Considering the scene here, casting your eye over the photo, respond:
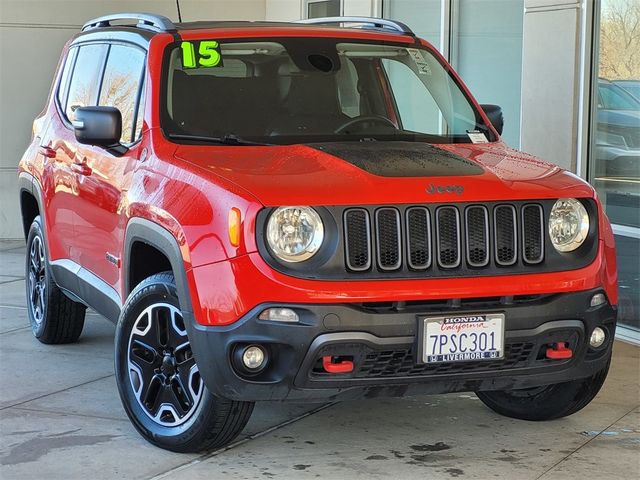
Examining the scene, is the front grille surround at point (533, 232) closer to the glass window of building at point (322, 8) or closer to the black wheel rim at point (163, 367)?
the black wheel rim at point (163, 367)

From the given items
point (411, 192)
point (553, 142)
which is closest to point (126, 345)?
point (411, 192)

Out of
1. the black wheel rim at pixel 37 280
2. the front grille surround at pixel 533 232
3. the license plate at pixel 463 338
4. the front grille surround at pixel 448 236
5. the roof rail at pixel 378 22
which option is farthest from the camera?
the black wheel rim at pixel 37 280

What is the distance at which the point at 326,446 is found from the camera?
16.9ft

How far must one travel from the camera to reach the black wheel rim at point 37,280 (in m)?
7.29

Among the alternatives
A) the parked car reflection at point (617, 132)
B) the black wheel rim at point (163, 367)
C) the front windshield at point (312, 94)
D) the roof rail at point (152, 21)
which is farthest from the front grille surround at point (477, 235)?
the parked car reflection at point (617, 132)

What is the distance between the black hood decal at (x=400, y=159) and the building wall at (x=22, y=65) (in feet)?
27.4

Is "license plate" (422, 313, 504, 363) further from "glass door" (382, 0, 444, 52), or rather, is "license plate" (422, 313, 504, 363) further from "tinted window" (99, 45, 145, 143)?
"glass door" (382, 0, 444, 52)

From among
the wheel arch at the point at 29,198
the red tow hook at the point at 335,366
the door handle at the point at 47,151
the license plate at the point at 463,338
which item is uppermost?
the door handle at the point at 47,151

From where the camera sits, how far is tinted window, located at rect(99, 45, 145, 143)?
564 cm

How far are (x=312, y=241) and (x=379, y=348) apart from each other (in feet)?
1.60

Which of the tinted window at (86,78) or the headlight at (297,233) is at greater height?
the tinted window at (86,78)

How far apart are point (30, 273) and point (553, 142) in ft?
12.5

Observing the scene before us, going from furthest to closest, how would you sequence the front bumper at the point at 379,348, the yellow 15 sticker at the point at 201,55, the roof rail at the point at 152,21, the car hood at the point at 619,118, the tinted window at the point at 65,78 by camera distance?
the car hood at the point at 619,118, the tinted window at the point at 65,78, the roof rail at the point at 152,21, the yellow 15 sticker at the point at 201,55, the front bumper at the point at 379,348

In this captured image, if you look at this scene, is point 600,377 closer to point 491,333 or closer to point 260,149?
point 491,333
